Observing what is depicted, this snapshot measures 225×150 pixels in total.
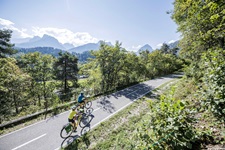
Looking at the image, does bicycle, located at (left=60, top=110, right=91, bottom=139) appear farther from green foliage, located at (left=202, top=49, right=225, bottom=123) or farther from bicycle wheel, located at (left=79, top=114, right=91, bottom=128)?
green foliage, located at (left=202, top=49, right=225, bottom=123)

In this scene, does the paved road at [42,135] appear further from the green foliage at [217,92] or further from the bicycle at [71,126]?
the green foliage at [217,92]

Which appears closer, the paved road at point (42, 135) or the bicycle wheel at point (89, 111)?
the paved road at point (42, 135)

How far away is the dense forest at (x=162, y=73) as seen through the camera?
10.6 feet

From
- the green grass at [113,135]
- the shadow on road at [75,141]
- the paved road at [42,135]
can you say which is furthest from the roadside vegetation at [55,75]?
the green grass at [113,135]

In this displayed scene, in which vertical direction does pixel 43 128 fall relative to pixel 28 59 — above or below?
below

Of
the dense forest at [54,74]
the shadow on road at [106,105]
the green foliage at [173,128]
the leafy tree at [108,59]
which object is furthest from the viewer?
the leafy tree at [108,59]

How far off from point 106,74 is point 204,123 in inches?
693

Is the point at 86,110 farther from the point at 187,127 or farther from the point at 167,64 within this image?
the point at 167,64

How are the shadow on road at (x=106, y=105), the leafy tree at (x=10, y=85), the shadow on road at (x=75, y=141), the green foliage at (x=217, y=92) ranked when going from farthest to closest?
the leafy tree at (x=10, y=85) → the shadow on road at (x=106, y=105) → the shadow on road at (x=75, y=141) → the green foliage at (x=217, y=92)

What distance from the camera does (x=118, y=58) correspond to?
2011 centimetres

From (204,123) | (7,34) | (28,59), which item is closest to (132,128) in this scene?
(204,123)

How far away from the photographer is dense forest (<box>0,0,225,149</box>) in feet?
10.6

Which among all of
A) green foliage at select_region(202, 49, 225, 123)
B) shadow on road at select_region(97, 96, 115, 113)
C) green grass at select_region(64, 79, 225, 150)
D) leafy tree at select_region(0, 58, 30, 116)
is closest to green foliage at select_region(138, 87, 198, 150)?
green grass at select_region(64, 79, 225, 150)

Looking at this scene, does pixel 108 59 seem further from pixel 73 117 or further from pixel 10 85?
pixel 73 117
